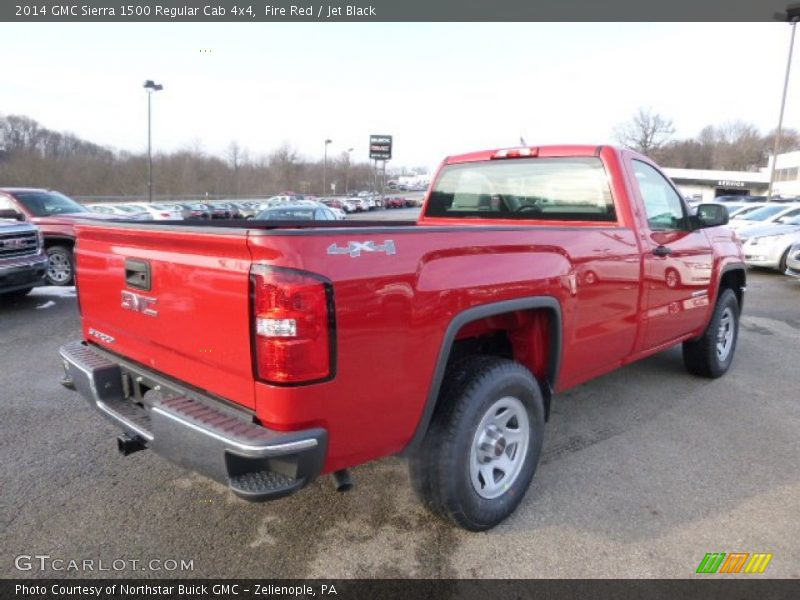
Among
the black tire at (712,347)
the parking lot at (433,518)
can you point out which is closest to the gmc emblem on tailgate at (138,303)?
the parking lot at (433,518)

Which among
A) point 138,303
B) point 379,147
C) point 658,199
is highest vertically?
point 379,147

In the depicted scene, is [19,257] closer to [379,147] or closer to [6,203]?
[6,203]

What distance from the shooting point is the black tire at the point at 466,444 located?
102 inches

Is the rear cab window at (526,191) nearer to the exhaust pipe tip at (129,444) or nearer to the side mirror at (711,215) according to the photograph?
the side mirror at (711,215)

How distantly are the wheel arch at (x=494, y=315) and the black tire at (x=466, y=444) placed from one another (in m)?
0.08

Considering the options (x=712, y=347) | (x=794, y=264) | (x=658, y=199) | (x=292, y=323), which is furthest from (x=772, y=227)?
(x=292, y=323)

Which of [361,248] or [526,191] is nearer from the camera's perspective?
[361,248]

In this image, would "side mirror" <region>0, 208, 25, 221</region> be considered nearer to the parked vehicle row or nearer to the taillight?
the taillight

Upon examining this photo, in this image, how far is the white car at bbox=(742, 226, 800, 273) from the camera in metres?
12.9

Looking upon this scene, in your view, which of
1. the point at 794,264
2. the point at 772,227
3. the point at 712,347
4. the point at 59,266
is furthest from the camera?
the point at 772,227

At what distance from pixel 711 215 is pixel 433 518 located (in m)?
3.26

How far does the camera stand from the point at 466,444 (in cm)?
262

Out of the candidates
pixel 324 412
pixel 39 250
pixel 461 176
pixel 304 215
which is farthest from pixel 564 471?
pixel 304 215

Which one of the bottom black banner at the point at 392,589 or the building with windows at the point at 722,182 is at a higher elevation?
the building with windows at the point at 722,182
